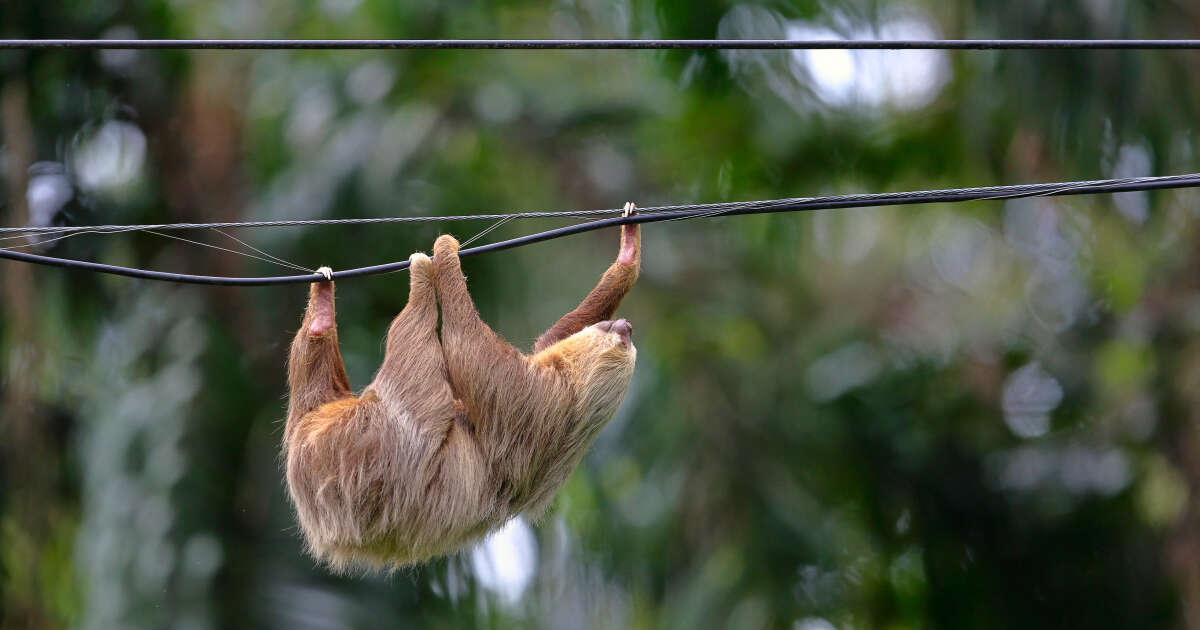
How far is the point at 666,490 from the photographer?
13000mm

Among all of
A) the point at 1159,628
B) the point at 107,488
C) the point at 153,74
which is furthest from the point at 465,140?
the point at 1159,628

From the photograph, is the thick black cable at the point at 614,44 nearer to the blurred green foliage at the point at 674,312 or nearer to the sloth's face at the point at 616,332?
the sloth's face at the point at 616,332

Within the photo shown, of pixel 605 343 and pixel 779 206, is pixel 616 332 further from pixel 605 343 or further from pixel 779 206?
pixel 779 206

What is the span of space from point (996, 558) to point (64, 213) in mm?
10014

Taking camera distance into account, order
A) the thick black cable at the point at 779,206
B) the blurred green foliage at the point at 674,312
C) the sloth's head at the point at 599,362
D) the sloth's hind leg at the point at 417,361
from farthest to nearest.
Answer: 1. the blurred green foliage at the point at 674,312
2. the sloth's head at the point at 599,362
3. the sloth's hind leg at the point at 417,361
4. the thick black cable at the point at 779,206

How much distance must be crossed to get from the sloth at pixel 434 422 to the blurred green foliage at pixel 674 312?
14.5 ft

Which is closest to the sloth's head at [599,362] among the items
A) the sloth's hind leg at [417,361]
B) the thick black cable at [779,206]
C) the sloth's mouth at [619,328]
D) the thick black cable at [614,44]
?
the sloth's mouth at [619,328]

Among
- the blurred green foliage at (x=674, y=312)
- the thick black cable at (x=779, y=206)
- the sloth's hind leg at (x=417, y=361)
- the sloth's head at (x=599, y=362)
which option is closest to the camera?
the thick black cable at (x=779, y=206)

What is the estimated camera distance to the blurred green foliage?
1127cm

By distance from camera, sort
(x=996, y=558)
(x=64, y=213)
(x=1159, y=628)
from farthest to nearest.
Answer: (x=996, y=558)
(x=1159, y=628)
(x=64, y=213)

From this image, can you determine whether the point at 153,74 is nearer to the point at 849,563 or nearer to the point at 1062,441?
the point at 849,563

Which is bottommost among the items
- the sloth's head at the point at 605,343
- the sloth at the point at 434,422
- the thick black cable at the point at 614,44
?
the sloth at the point at 434,422

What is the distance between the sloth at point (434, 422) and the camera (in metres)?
6.17

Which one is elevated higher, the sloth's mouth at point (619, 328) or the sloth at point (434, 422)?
the sloth's mouth at point (619, 328)
